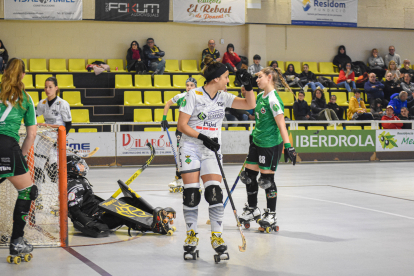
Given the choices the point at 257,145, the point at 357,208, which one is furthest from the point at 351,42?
the point at 257,145

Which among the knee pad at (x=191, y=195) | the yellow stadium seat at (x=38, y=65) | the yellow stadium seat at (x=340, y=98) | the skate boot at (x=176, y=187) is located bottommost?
the skate boot at (x=176, y=187)

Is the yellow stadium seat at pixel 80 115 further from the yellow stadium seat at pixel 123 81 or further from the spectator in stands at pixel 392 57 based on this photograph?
the spectator in stands at pixel 392 57

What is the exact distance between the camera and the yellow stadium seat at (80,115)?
15.1 meters

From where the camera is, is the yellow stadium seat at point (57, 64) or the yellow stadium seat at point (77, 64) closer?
the yellow stadium seat at point (57, 64)

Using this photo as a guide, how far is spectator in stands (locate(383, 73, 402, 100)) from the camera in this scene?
18005 millimetres

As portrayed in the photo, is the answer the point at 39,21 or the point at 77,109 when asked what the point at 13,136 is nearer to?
the point at 77,109

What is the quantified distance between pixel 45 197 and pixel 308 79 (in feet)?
45.8

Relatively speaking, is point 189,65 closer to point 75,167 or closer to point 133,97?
point 133,97

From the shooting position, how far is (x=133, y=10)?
1744 cm

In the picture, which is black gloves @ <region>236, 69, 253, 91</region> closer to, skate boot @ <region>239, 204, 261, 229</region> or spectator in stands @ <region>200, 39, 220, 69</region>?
skate boot @ <region>239, 204, 261, 229</region>

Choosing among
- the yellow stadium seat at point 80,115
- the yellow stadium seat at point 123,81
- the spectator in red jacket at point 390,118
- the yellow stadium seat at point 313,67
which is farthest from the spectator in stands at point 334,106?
the yellow stadium seat at point 80,115

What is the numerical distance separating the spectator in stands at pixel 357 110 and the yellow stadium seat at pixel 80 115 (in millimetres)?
8758

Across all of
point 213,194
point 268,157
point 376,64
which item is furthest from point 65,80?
point 213,194

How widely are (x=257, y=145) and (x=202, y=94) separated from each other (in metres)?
1.43
